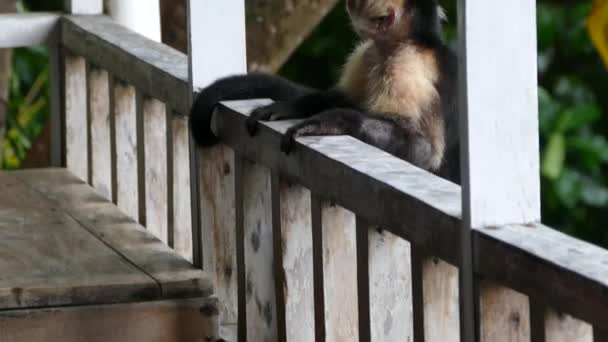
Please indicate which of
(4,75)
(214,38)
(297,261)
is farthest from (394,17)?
A: (4,75)

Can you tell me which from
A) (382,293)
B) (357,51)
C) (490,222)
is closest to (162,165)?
(357,51)

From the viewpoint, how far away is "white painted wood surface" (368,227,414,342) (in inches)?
83.0

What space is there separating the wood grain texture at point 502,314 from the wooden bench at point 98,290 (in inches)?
39.2

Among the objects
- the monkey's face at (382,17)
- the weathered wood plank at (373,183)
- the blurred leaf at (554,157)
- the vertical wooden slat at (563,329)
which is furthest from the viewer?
the blurred leaf at (554,157)

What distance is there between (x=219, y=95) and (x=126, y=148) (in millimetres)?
883

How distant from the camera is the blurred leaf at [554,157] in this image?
287 inches

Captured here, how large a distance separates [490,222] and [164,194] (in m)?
1.81

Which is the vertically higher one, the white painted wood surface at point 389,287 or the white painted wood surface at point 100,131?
the white painted wood surface at point 389,287

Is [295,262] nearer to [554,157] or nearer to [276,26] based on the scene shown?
[276,26]

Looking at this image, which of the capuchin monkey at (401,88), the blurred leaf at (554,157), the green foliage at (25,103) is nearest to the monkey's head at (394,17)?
the capuchin monkey at (401,88)

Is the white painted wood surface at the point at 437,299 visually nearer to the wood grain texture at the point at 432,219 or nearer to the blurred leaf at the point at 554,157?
the wood grain texture at the point at 432,219

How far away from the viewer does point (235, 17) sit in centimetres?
278

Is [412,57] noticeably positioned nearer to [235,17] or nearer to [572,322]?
[235,17]

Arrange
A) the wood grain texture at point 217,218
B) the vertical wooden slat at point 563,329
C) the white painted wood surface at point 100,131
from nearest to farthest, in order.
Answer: the vertical wooden slat at point 563,329 → the wood grain texture at point 217,218 → the white painted wood surface at point 100,131
